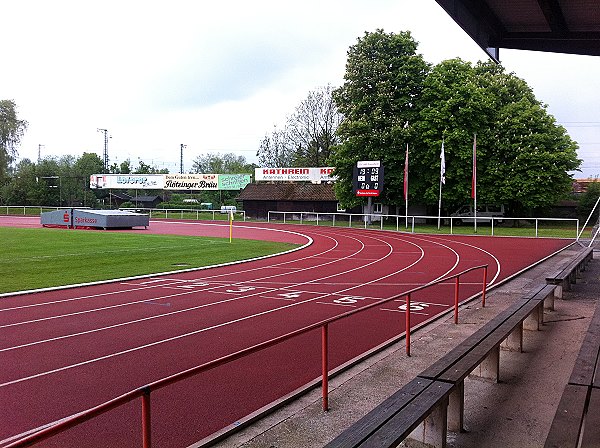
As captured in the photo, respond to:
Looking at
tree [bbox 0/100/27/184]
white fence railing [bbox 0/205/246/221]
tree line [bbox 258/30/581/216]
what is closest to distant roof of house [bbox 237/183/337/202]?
white fence railing [bbox 0/205/246/221]

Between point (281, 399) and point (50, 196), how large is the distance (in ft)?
240

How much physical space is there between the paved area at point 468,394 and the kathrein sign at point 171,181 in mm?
58422

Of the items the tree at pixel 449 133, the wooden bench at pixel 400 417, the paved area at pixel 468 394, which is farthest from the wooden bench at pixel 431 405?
the tree at pixel 449 133

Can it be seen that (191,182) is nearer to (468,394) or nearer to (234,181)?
(234,181)

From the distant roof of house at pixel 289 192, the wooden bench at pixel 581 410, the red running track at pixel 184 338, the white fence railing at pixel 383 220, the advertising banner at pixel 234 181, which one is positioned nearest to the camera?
the wooden bench at pixel 581 410

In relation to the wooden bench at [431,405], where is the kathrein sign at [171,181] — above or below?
above

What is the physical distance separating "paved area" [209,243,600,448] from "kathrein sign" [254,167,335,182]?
47.2 m

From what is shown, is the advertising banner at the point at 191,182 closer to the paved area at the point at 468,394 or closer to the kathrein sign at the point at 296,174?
the kathrein sign at the point at 296,174

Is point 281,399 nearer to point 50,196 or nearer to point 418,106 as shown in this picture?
point 418,106

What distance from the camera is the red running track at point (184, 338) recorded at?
5727 mm

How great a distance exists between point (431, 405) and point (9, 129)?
7395 cm

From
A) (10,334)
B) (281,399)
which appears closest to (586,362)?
(281,399)

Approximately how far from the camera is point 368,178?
40438 millimetres

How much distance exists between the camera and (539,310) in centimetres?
906
